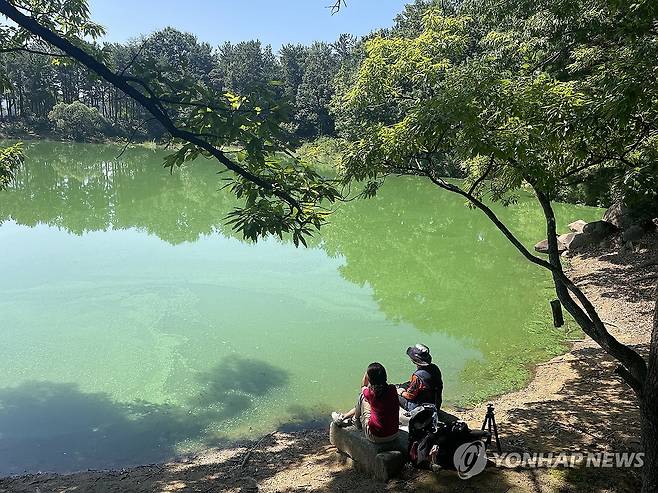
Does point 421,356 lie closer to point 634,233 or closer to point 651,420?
point 651,420

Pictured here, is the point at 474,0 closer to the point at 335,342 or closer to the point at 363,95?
the point at 363,95

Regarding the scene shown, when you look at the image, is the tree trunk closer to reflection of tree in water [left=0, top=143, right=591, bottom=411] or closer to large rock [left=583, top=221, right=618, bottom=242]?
reflection of tree in water [left=0, top=143, right=591, bottom=411]

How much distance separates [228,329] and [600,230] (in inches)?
358

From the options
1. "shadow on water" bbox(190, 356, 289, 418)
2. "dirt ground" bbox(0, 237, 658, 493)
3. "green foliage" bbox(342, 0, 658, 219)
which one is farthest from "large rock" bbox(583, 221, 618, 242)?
"shadow on water" bbox(190, 356, 289, 418)

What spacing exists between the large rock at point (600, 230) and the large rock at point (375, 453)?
10.2 meters

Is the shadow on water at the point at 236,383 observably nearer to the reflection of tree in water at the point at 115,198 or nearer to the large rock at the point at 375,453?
the large rock at the point at 375,453

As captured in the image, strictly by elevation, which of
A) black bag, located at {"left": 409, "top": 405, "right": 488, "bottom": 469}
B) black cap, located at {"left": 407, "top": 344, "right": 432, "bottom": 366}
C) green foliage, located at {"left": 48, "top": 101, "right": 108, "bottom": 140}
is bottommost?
black bag, located at {"left": 409, "top": 405, "right": 488, "bottom": 469}

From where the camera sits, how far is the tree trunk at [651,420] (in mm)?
2898

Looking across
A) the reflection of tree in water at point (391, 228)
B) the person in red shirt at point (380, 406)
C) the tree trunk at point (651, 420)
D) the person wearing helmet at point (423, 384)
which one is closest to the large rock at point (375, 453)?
the person in red shirt at point (380, 406)

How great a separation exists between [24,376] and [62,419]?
1.42m

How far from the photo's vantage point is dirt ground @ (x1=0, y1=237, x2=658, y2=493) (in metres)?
3.53

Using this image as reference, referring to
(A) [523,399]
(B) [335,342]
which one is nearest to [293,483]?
(A) [523,399]

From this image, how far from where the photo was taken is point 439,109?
11.7 feet

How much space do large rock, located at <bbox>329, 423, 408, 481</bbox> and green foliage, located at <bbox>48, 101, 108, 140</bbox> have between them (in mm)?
51616
